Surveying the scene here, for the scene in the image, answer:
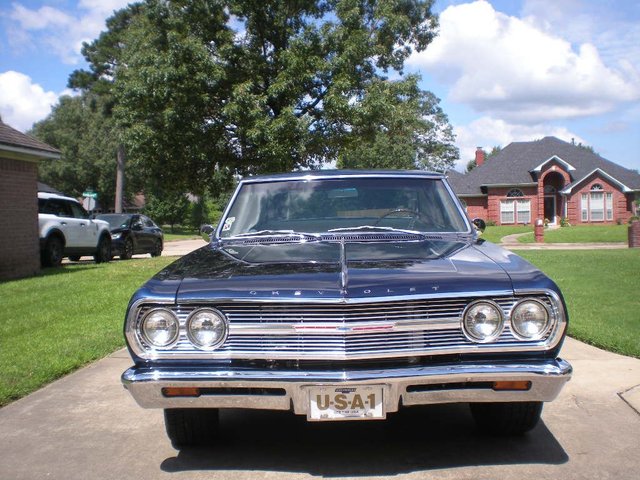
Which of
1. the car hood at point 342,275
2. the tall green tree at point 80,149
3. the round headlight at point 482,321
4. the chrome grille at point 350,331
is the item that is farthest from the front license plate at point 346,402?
the tall green tree at point 80,149

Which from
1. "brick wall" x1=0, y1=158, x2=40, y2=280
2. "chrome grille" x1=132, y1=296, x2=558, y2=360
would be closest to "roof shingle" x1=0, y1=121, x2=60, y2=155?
"brick wall" x1=0, y1=158, x2=40, y2=280

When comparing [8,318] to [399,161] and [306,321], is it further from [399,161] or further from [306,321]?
[399,161]

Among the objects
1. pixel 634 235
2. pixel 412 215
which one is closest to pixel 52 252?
pixel 412 215

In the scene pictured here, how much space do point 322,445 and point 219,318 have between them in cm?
116

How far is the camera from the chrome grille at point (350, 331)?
3.20 meters

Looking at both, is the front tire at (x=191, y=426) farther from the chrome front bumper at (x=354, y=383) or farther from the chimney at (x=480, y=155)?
the chimney at (x=480, y=155)

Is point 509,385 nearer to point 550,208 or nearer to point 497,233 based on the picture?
point 497,233

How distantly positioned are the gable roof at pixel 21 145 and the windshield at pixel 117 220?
4.66m

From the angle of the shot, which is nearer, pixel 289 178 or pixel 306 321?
pixel 306 321

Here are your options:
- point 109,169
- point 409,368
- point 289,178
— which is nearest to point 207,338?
point 409,368

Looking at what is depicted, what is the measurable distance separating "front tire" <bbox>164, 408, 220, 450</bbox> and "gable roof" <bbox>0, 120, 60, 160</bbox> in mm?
11069

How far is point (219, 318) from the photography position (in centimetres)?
331

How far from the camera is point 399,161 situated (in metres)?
43.4

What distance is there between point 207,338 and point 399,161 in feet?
134
